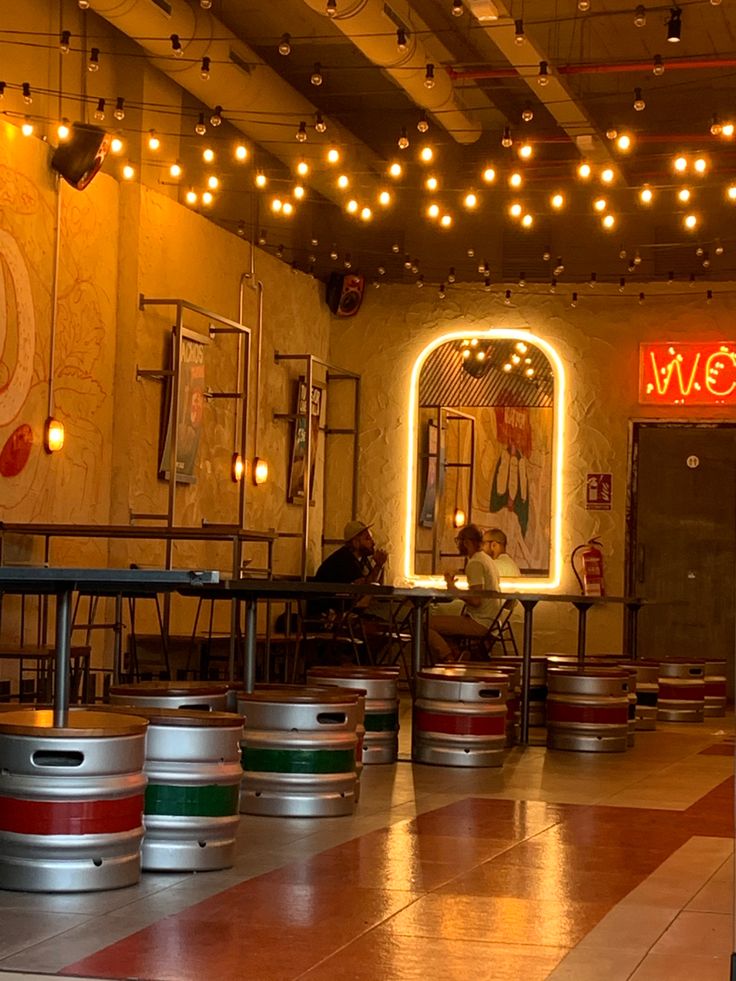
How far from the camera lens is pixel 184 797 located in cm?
482

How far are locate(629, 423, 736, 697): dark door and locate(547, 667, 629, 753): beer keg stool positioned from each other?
4935mm

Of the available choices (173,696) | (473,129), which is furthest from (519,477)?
(173,696)

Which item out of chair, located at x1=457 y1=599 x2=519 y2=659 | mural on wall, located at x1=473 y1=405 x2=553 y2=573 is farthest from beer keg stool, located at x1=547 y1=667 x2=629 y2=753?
mural on wall, located at x1=473 y1=405 x2=553 y2=573

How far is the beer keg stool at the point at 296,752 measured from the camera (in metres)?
5.93

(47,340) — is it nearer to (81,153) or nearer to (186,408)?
(81,153)

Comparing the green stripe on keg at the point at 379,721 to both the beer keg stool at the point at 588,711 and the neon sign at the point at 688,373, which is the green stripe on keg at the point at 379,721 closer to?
the beer keg stool at the point at 588,711

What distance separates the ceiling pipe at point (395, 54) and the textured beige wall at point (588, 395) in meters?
2.36

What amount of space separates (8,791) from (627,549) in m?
10.2

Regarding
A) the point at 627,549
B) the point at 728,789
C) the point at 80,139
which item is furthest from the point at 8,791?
the point at 627,549

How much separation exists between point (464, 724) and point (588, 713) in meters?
1.28

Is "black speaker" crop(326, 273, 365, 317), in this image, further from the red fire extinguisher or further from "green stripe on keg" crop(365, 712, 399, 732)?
"green stripe on keg" crop(365, 712, 399, 732)

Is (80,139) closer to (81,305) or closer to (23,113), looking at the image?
(23,113)

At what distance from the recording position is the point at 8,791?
436 cm

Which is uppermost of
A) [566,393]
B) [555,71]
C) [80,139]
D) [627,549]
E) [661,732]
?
[555,71]
